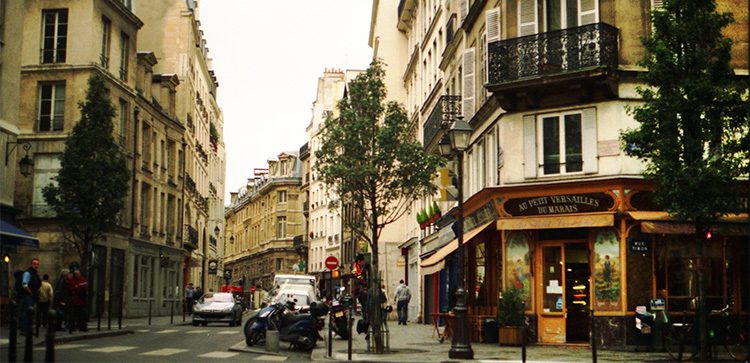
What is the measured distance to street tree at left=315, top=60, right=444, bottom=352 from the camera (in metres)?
21.8

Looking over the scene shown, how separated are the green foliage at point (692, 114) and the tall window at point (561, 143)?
3.95 metres

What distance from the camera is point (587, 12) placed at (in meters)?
22.4

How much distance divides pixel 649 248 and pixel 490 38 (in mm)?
7293

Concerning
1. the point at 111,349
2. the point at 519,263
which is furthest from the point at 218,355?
the point at 519,263

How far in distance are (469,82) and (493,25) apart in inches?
143

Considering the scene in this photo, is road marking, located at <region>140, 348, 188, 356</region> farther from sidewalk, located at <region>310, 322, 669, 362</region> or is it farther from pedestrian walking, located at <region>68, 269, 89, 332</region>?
pedestrian walking, located at <region>68, 269, 89, 332</region>

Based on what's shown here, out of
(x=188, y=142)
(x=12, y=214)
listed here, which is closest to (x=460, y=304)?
(x=12, y=214)

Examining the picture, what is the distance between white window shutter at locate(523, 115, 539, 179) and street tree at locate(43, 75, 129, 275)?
40.1ft

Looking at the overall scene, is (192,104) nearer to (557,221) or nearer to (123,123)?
(123,123)

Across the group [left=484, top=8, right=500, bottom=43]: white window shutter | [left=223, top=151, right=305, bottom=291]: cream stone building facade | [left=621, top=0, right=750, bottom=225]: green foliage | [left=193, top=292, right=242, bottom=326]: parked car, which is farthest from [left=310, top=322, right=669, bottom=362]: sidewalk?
[left=223, top=151, right=305, bottom=291]: cream stone building facade

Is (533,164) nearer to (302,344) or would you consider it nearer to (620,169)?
(620,169)

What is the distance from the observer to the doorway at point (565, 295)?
73.8 ft

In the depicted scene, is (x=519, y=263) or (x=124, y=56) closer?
(x=519, y=263)

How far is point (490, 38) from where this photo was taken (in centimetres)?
2489
